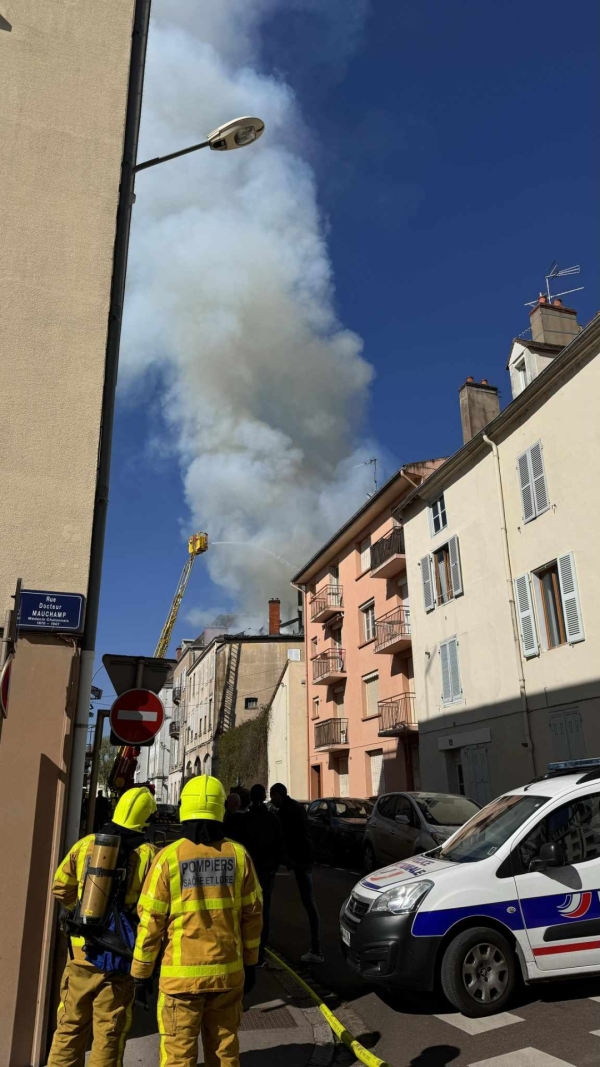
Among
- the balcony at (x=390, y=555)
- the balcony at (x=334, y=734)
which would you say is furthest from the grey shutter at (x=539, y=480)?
the balcony at (x=334, y=734)

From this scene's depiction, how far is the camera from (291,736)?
114 ft

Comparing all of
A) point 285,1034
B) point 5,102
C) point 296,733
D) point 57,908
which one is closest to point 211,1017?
point 57,908

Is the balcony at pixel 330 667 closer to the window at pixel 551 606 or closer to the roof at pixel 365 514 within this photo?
the roof at pixel 365 514

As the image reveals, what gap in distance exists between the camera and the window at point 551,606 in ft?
53.3

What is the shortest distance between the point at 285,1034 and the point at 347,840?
12269 mm

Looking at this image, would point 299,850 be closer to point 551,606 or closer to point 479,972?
point 479,972

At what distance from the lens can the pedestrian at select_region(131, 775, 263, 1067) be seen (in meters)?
3.51

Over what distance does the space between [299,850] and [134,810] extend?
13.6ft

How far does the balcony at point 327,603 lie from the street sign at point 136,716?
24.5 m

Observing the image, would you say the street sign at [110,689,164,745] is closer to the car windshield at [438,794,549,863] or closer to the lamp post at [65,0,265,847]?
the lamp post at [65,0,265,847]

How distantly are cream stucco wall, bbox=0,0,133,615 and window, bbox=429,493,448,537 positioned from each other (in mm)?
16324

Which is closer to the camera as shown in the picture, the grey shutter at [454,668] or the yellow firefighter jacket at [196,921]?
the yellow firefighter jacket at [196,921]

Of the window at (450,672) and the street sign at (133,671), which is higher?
the window at (450,672)

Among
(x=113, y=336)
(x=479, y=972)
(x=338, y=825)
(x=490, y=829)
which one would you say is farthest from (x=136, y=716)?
(x=338, y=825)
